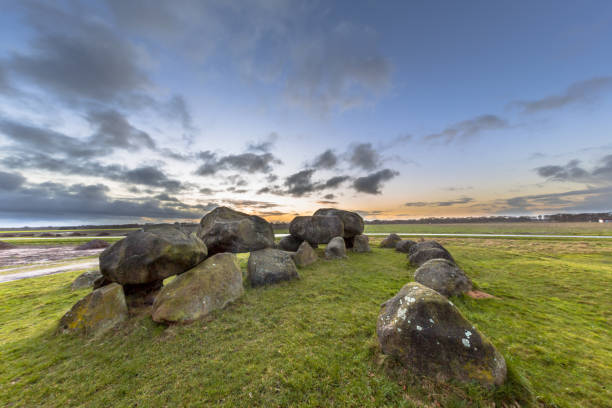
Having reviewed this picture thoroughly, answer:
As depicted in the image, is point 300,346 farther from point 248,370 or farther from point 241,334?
point 241,334

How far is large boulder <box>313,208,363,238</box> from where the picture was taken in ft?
62.5

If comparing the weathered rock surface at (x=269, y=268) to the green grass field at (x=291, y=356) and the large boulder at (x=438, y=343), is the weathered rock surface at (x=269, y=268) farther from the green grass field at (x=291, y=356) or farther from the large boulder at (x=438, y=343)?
the large boulder at (x=438, y=343)

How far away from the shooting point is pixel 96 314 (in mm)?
6211

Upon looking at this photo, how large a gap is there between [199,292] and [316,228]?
36.3ft

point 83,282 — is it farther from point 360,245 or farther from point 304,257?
point 360,245

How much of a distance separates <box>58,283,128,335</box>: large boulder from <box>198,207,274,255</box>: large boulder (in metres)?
4.42

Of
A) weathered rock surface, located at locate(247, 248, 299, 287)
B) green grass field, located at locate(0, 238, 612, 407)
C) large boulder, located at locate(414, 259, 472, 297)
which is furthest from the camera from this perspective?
weathered rock surface, located at locate(247, 248, 299, 287)

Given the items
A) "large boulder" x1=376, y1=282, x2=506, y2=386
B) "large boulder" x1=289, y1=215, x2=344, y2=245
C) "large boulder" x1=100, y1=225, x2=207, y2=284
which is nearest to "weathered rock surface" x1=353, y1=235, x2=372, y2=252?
"large boulder" x1=289, y1=215, x2=344, y2=245

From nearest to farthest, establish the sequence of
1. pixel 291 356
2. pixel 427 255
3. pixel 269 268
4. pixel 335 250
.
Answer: pixel 291 356 < pixel 269 268 < pixel 427 255 < pixel 335 250

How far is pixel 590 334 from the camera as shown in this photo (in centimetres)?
562

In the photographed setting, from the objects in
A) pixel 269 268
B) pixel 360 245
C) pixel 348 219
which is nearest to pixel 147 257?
pixel 269 268

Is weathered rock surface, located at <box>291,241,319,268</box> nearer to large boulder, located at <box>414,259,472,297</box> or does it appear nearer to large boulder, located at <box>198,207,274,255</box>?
large boulder, located at <box>198,207,274,255</box>

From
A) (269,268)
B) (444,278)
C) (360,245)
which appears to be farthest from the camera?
(360,245)

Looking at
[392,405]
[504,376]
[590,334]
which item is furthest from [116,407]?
[590,334]
